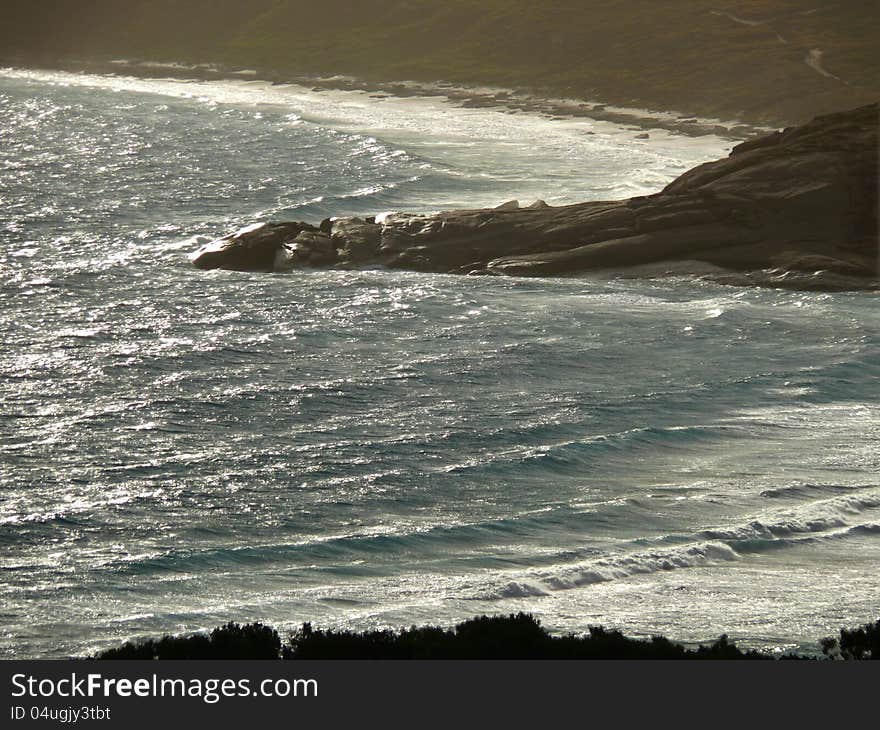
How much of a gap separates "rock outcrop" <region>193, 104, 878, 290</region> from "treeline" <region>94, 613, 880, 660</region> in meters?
36.0

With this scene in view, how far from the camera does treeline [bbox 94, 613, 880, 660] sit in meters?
21.4

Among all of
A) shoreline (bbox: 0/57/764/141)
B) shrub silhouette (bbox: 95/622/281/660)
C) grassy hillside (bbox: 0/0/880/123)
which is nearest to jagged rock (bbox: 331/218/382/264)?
shrub silhouette (bbox: 95/622/281/660)

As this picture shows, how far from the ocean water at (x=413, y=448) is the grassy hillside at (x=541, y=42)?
63459 mm

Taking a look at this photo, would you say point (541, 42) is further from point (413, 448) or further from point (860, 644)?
point (860, 644)

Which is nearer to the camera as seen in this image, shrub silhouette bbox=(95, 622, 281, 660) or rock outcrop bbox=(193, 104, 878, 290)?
shrub silhouette bbox=(95, 622, 281, 660)

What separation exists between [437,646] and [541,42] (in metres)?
132

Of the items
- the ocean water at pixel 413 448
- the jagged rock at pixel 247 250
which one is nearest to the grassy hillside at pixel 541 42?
the jagged rock at pixel 247 250

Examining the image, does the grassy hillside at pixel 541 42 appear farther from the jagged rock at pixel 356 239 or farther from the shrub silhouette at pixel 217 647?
the shrub silhouette at pixel 217 647

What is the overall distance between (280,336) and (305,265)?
1250 cm

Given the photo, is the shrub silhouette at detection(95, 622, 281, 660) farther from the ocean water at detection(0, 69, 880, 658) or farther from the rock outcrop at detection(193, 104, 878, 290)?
the rock outcrop at detection(193, 104, 878, 290)

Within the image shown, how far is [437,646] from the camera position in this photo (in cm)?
2177

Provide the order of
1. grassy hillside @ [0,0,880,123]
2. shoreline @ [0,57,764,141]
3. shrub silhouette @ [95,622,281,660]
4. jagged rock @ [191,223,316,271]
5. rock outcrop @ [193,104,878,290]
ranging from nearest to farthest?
shrub silhouette @ [95,622,281,660] < rock outcrop @ [193,104,878,290] < jagged rock @ [191,223,316,271] < shoreline @ [0,57,764,141] < grassy hillside @ [0,0,880,123]

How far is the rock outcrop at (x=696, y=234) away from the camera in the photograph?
5781 cm

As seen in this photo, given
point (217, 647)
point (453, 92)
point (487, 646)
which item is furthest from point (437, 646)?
point (453, 92)
